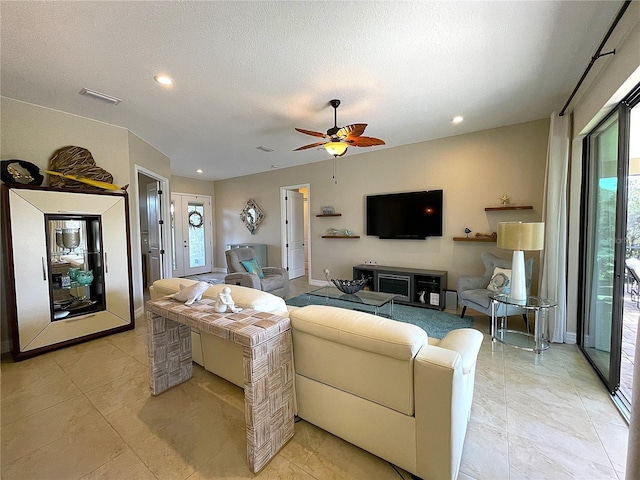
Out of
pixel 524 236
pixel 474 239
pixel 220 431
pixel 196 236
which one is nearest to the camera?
pixel 220 431

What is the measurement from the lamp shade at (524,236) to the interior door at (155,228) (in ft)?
17.1

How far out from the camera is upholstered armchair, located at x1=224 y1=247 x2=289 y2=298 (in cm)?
387

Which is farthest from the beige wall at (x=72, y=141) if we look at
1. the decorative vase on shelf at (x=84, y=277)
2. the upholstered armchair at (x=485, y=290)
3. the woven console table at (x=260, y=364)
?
the upholstered armchair at (x=485, y=290)

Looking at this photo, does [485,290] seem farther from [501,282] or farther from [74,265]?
[74,265]

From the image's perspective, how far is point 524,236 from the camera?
259cm

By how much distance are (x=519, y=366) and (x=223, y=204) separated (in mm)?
7186

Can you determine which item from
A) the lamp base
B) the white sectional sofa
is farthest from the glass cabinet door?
the lamp base

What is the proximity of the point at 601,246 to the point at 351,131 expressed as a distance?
8.31 ft

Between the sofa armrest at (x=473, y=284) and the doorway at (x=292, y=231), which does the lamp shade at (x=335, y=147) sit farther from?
the doorway at (x=292, y=231)

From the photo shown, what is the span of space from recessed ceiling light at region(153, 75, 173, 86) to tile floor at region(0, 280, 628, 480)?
8.68ft

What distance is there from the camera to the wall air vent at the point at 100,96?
256 centimetres

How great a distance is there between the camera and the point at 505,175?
3811mm

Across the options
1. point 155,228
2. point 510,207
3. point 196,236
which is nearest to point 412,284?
point 510,207

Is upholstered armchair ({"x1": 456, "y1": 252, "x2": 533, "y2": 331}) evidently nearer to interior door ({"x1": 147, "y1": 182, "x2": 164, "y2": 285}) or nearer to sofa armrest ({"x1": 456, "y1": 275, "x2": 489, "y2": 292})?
sofa armrest ({"x1": 456, "y1": 275, "x2": 489, "y2": 292})
